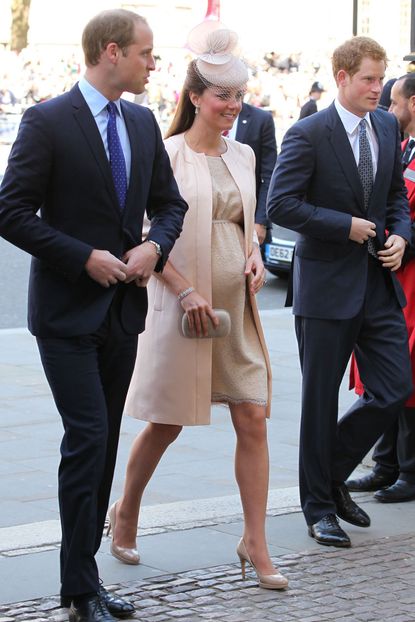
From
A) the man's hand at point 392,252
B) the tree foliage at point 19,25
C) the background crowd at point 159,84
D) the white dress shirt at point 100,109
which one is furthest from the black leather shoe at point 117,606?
the tree foliage at point 19,25

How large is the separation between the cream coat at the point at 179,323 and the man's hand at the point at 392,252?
740 mm

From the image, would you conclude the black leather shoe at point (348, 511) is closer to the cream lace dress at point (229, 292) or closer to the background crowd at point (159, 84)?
the cream lace dress at point (229, 292)

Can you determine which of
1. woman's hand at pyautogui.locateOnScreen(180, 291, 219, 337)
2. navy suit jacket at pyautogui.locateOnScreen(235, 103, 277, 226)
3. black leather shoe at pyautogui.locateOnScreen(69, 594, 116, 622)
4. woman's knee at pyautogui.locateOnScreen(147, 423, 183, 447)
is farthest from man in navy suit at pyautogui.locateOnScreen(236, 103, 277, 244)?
black leather shoe at pyautogui.locateOnScreen(69, 594, 116, 622)

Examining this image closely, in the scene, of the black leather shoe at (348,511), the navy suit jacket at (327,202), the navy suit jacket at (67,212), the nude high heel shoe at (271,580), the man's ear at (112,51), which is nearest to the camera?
the navy suit jacket at (67,212)

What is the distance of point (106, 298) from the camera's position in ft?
14.6

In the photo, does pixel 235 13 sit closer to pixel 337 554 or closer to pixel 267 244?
pixel 267 244

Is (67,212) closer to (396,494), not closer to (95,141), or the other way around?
(95,141)

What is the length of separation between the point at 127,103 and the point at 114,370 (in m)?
0.93

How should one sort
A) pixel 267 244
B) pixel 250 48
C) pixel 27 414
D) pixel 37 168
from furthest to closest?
pixel 250 48 < pixel 267 244 < pixel 27 414 < pixel 37 168

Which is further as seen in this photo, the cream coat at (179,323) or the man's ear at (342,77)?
the man's ear at (342,77)

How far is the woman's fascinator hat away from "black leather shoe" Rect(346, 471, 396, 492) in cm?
224

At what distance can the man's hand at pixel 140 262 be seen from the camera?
175 inches

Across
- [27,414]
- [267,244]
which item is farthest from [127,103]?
[267,244]

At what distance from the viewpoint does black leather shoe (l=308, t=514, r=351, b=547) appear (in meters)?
5.44
